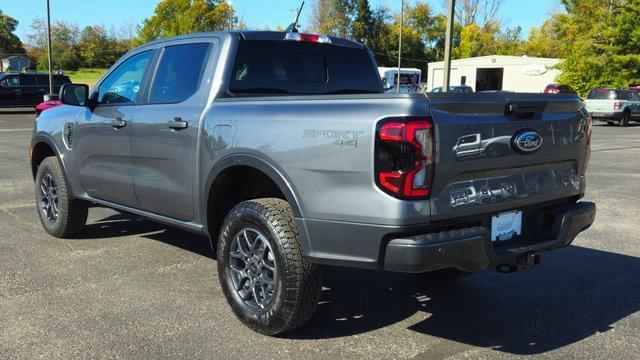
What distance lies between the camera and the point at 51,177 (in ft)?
19.6

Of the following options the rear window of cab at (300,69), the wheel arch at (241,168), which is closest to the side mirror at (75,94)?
the rear window of cab at (300,69)

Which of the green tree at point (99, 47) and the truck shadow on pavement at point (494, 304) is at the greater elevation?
the green tree at point (99, 47)

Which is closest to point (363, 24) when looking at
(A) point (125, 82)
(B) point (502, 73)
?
(B) point (502, 73)

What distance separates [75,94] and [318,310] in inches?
114

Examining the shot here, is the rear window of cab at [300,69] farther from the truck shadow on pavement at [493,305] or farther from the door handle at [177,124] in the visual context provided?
the truck shadow on pavement at [493,305]

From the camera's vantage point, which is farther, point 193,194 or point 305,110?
point 193,194

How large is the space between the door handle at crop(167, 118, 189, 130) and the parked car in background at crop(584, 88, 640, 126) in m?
25.1

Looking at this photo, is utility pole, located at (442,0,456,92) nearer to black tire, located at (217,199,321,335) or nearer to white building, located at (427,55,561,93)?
black tire, located at (217,199,321,335)

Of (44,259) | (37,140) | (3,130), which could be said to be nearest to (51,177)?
(37,140)

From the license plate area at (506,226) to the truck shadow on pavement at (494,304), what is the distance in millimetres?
672

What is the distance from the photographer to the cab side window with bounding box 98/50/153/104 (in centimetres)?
493

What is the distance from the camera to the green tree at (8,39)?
279 ft

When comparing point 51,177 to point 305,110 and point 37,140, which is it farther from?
point 305,110

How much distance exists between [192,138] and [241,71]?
61 centimetres
